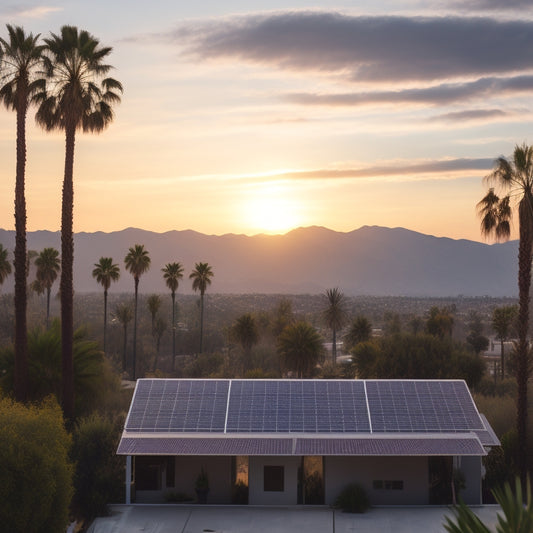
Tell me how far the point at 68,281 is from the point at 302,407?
10.7 m

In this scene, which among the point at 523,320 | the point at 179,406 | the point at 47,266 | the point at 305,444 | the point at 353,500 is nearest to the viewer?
the point at 353,500

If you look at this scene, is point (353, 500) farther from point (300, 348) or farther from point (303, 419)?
point (300, 348)

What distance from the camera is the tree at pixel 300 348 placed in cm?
5544

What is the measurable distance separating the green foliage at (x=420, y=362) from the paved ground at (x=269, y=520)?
26.8 metres

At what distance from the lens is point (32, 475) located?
20766 mm

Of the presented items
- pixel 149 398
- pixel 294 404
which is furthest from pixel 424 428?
pixel 149 398

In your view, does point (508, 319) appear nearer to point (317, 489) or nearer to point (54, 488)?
point (317, 489)

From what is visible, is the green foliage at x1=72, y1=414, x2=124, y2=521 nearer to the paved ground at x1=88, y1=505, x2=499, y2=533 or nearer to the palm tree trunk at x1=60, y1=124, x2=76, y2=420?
the paved ground at x1=88, y1=505, x2=499, y2=533

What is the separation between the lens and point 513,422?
32562 mm

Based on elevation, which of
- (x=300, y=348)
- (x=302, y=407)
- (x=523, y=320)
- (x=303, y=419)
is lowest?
(x=300, y=348)

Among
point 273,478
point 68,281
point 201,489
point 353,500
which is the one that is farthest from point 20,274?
point 353,500

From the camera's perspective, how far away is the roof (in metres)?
25.4

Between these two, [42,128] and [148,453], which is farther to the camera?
[42,128]

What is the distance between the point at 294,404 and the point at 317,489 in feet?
9.73
